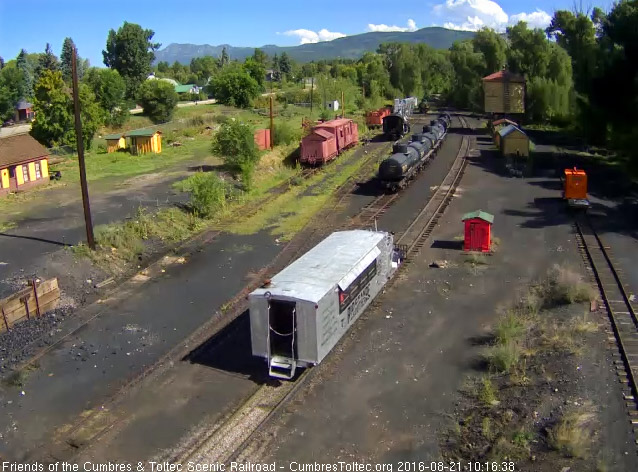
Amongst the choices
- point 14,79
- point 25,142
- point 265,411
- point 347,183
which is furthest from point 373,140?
point 14,79

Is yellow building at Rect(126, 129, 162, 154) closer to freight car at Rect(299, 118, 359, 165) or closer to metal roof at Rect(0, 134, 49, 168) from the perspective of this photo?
metal roof at Rect(0, 134, 49, 168)

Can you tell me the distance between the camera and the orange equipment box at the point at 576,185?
29539 mm

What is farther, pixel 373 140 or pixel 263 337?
pixel 373 140

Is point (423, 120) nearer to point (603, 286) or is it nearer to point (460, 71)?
point (460, 71)

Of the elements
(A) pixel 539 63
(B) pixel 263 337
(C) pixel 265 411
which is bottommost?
(C) pixel 265 411

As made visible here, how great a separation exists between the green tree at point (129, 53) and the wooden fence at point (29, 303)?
248 feet

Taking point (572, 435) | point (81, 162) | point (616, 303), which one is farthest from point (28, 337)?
point (616, 303)

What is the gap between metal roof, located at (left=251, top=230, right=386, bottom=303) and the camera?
13859 mm

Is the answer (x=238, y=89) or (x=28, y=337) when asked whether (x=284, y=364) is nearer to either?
(x=28, y=337)

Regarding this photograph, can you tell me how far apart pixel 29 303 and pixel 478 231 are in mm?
16312

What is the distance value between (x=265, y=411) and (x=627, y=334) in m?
10.1

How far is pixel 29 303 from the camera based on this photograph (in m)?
18.0

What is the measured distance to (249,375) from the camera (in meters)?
14.5

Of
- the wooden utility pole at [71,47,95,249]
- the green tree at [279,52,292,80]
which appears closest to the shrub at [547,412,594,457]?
the wooden utility pole at [71,47,95,249]
